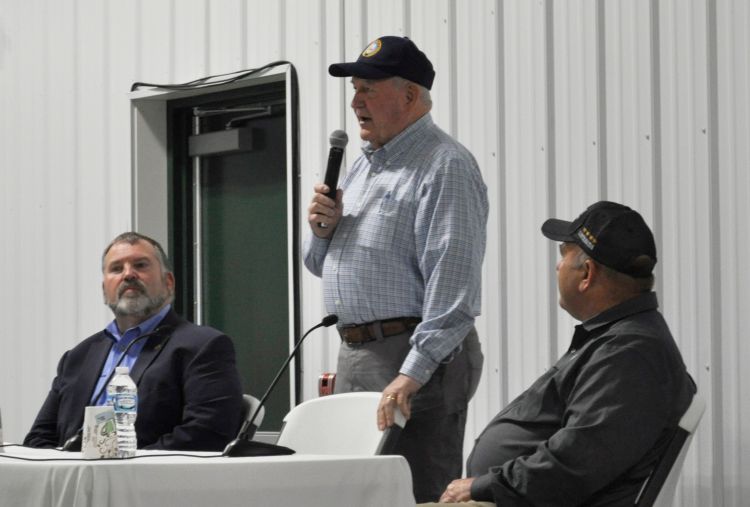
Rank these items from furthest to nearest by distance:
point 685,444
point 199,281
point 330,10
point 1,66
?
point 1,66
point 199,281
point 330,10
point 685,444

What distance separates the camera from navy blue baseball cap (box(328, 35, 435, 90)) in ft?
11.8

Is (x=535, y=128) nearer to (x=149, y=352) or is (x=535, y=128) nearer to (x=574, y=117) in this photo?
(x=574, y=117)

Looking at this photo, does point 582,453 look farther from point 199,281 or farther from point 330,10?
point 199,281

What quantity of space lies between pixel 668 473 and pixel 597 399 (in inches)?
9.1

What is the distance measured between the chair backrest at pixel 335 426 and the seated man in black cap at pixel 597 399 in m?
0.29

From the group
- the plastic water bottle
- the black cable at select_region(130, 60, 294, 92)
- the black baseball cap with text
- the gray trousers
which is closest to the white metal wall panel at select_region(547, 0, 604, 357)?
the gray trousers

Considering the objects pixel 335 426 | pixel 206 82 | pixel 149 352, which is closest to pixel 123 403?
pixel 335 426

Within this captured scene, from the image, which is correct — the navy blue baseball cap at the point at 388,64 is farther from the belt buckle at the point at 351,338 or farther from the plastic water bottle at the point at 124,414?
the plastic water bottle at the point at 124,414

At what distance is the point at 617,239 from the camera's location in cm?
314

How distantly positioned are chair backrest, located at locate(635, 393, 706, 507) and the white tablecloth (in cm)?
56

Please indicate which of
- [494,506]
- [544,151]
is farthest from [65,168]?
[494,506]

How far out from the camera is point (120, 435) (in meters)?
2.81

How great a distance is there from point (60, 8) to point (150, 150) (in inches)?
37.0

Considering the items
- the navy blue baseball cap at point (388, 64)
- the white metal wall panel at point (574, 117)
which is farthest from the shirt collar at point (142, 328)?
the white metal wall panel at point (574, 117)
